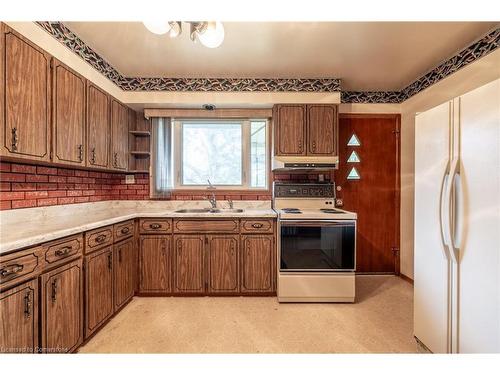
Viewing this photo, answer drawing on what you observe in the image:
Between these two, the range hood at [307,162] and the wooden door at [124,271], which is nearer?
the wooden door at [124,271]

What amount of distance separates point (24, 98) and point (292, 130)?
88.8 inches

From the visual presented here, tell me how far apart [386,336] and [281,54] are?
102 inches

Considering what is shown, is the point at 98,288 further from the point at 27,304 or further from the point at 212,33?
the point at 212,33

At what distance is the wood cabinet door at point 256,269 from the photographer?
2.49 m

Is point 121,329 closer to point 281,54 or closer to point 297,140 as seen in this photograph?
point 297,140

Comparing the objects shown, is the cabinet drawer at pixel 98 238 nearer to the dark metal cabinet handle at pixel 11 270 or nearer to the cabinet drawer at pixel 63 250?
the cabinet drawer at pixel 63 250

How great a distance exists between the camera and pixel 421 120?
5.14ft

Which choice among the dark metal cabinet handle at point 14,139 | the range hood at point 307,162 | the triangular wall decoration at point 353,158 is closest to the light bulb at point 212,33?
the dark metal cabinet handle at point 14,139

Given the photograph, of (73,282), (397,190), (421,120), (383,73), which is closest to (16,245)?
(73,282)

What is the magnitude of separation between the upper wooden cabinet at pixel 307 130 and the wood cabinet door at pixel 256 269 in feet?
3.68

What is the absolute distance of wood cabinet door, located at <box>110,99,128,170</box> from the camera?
8.04 feet

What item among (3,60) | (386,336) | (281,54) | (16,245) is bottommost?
(386,336)

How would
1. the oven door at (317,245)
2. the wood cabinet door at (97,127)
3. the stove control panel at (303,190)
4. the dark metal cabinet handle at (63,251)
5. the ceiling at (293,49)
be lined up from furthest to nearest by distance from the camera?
the stove control panel at (303,190)
the oven door at (317,245)
the wood cabinet door at (97,127)
the ceiling at (293,49)
the dark metal cabinet handle at (63,251)

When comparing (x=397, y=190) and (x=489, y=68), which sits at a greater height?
(x=489, y=68)
